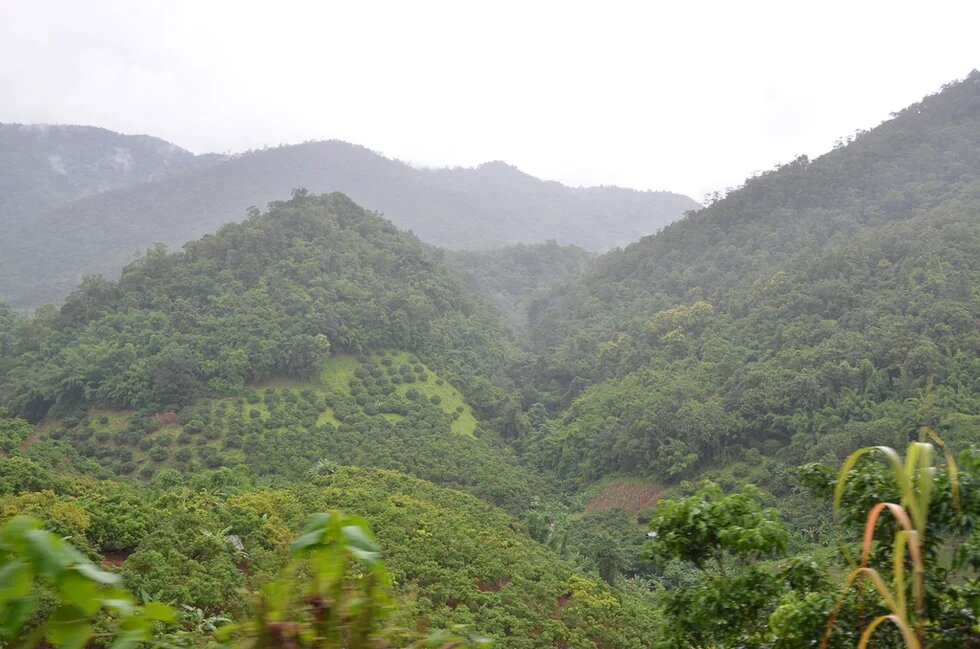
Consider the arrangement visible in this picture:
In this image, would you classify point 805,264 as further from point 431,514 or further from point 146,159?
point 146,159

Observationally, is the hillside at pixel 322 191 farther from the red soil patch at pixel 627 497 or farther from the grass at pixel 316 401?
the red soil patch at pixel 627 497

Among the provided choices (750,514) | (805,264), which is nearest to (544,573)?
(750,514)

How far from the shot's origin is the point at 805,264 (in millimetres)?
32812

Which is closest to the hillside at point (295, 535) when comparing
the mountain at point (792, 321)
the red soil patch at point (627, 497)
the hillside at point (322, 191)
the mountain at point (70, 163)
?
the red soil patch at point (627, 497)

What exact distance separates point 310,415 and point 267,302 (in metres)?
8.88

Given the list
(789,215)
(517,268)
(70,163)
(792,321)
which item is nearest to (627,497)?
(792,321)

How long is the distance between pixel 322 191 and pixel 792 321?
120594 mm

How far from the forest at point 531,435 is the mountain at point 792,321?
0.16m

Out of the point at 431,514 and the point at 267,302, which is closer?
the point at 431,514

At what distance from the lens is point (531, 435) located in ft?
95.9

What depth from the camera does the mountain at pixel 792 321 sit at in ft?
70.4

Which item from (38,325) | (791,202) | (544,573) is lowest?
(544,573)

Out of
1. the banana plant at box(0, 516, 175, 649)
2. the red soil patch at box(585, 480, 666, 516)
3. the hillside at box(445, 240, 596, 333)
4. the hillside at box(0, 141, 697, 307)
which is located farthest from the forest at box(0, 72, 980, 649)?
the hillside at box(0, 141, 697, 307)

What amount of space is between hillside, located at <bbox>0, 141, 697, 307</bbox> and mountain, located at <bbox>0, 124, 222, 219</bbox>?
48.5ft
